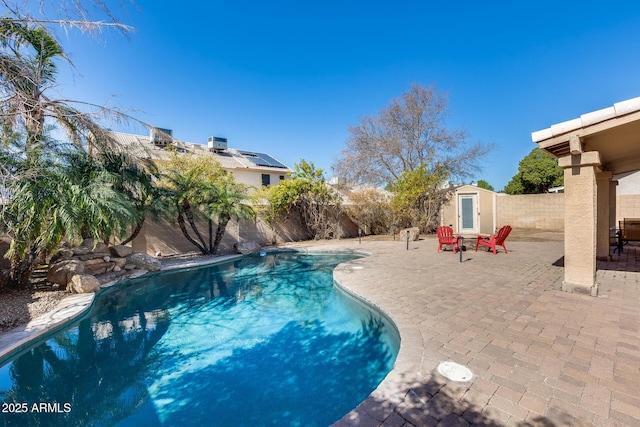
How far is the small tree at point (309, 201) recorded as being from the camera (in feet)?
47.0

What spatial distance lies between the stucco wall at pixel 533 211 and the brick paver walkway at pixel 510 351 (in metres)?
11.9

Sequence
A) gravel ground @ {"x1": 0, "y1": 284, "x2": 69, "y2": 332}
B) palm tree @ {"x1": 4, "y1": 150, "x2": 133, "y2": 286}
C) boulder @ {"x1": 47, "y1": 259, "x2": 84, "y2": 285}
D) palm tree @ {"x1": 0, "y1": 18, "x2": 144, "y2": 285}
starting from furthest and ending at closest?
boulder @ {"x1": 47, "y1": 259, "x2": 84, "y2": 285}, palm tree @ {"x1": 4, "y1": 150, "x2": 133, "y2": 286}, gravel ground @ {"x1": 0, "y1": 284, "x2": 69, "y2": 332}, palm tree @ {"x1": 0, "y1": 18, "x2": 144, "y2": 285}

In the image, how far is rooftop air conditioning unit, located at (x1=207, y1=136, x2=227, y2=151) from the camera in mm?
24202

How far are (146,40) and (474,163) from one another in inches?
734

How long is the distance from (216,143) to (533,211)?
2414 centimetres

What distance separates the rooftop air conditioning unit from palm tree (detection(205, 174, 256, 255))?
13.6 metres

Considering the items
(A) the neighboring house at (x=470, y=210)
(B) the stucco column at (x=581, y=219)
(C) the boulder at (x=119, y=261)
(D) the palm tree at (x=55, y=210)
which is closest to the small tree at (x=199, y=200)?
(C) the boulder at (x=119, y=261)

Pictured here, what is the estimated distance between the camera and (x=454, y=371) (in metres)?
2.93

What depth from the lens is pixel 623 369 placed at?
112 inches

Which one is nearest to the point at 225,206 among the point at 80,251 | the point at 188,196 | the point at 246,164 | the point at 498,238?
the point at 188,196

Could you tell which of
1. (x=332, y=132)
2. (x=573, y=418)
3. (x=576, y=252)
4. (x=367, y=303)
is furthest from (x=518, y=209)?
(x=573, y=418)

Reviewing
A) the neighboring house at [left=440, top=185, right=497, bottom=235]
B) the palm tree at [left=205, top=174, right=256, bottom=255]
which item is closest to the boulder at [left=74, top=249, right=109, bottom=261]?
the palm tree at [left=205, top=174, right=256, bottom=255]

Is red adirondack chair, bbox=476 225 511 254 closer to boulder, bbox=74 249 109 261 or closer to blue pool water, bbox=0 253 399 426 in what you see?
blue pool water, bbox=0 253 399 426

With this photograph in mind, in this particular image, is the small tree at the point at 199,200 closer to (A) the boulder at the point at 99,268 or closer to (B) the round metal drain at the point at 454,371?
(A) the boulder at the point at 99,268
